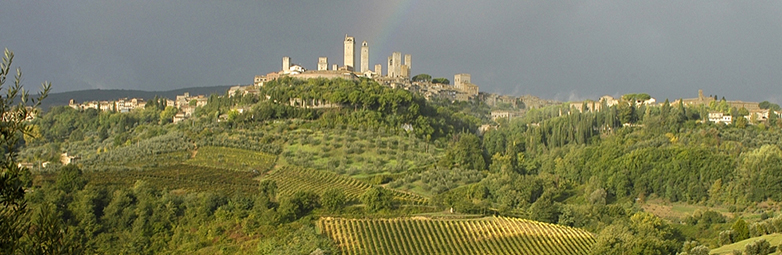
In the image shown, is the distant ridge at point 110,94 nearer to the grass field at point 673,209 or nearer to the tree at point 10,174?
the grass field at point 673,209

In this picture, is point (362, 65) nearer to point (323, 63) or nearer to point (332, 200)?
point (323, 63)

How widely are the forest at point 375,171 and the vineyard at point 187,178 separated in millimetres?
126

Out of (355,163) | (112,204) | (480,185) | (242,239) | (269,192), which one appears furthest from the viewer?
(355,163)

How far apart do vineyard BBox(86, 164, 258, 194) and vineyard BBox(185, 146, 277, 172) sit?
4.98 feet

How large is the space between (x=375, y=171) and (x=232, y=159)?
909 centimetres

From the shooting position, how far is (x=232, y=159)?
48812 millimetres

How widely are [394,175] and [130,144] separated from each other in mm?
22179

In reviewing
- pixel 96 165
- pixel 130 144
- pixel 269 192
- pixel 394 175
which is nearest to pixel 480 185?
pixel 394 175

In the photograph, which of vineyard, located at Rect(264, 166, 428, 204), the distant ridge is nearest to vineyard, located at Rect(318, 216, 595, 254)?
vineyard, located at Rect(264, 166, 428, 204)

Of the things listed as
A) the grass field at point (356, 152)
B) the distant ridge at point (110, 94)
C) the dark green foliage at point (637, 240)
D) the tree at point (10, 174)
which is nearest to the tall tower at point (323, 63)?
the grass field at point (356, 152)

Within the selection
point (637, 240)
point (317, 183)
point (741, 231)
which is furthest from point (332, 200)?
point (741, 231)

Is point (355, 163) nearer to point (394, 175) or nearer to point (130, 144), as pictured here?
point (394, 175)

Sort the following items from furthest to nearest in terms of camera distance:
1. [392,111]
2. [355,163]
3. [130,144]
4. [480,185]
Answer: [392,111] < [130,144] < [355,163] < [480,185]

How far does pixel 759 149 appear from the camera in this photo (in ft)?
170
